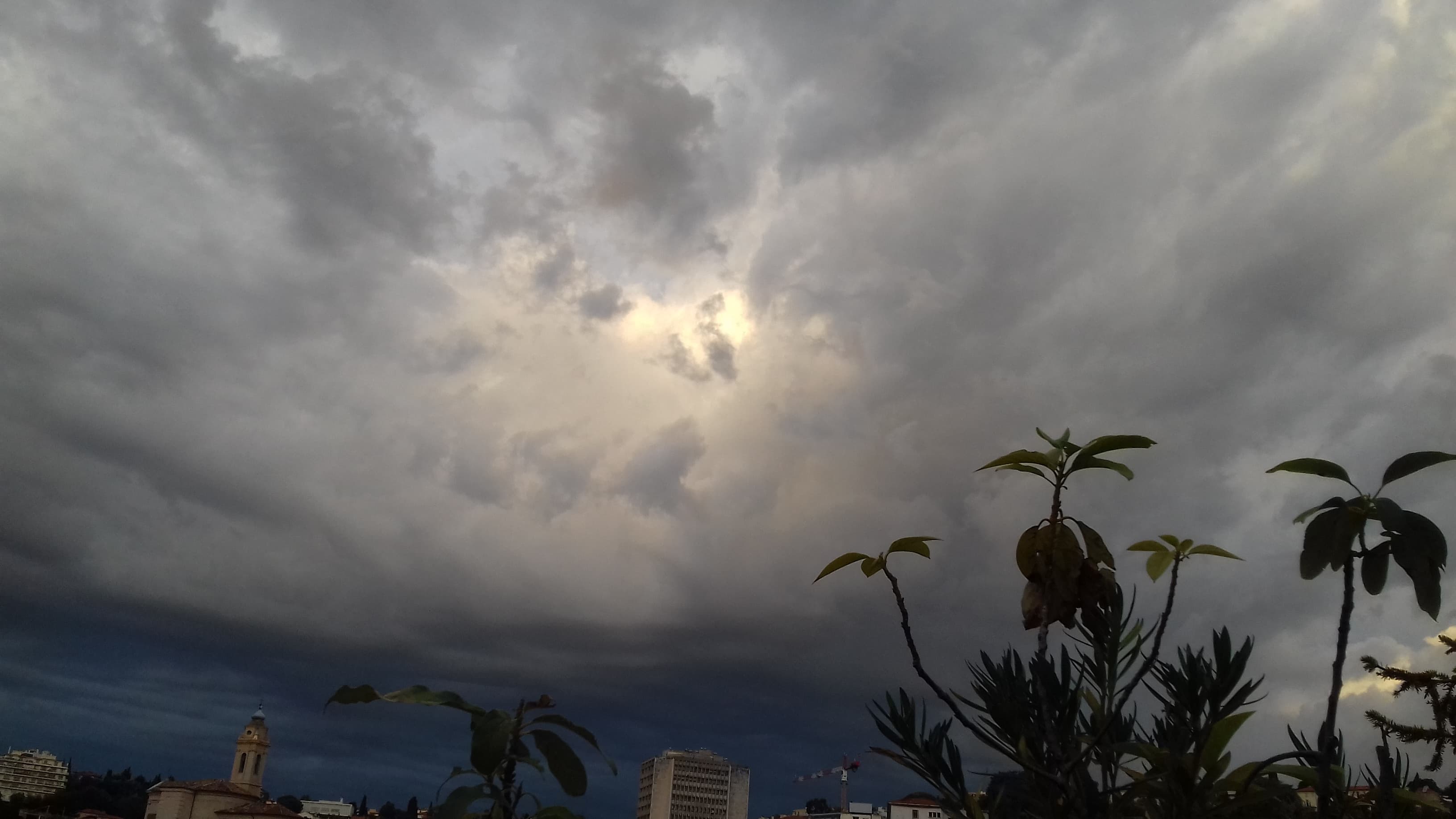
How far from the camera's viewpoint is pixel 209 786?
151m

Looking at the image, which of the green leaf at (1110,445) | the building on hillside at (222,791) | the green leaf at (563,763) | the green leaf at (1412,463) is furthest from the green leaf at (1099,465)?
the building on hillside at (222,791)

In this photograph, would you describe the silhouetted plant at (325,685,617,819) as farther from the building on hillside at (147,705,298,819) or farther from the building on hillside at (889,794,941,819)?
the building on hillside at (147,705,298,819)

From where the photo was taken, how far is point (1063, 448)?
5.97m

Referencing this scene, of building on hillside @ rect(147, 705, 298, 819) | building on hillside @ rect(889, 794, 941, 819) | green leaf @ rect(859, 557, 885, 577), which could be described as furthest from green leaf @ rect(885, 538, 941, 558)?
building on hillside @ rect(147, 705, 298, 819)

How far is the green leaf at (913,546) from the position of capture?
5749 millimetres

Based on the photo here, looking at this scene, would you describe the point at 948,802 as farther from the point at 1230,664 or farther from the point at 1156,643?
the point at 1230,664

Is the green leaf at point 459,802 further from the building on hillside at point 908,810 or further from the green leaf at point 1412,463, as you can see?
the building on hillside at point 908,810

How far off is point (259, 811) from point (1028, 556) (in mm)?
157711

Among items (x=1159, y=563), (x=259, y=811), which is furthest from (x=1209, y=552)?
(x=259, y=811)

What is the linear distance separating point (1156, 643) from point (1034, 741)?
1.00m

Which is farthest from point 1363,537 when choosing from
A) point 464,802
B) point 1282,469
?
point 464,802

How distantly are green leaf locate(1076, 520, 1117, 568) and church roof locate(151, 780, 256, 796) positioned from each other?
170785mm

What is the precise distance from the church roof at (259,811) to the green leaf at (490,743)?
145m

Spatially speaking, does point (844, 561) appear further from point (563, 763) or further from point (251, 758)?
point (251, 758)
